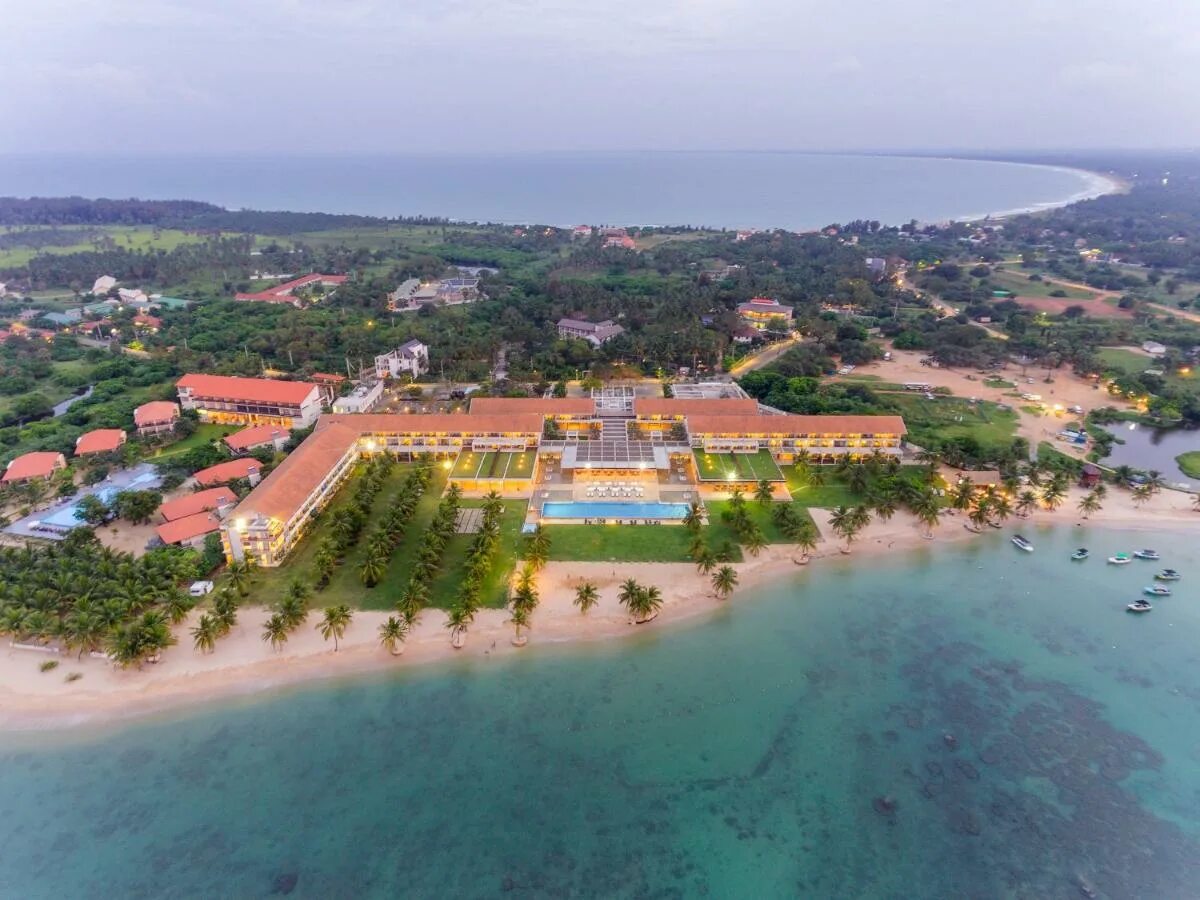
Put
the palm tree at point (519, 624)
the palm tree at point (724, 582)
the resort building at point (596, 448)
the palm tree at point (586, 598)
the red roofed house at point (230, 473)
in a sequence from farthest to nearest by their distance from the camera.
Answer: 1. the red roofed house at point (230, 473)
2. the resort building at point (596, 448)
3. the palm tree at point (724, 582)
4. the palm tree at point (586, 598)
5. the palm tree at point (519, 624)

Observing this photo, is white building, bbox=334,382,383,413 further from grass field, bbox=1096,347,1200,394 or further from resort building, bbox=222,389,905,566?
grass field, bbox=1096,347,1200,394

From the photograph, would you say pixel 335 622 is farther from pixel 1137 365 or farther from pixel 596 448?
pixel 1137 365

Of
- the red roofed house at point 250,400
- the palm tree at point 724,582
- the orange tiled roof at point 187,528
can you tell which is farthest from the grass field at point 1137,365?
the orange tiled roof at point 187,528

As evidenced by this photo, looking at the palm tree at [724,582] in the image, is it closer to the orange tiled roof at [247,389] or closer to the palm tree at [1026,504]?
the palm tree at [1026,504]

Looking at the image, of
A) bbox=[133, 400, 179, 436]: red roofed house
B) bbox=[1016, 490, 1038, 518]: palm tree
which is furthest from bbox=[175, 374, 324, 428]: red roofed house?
bbox=[1016, 490, 1038, 518]: palm tree

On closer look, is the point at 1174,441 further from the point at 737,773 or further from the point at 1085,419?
the point at 737,773

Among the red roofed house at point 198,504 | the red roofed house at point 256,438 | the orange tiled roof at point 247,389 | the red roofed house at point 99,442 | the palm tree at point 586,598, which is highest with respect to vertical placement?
the orange tiled roof at point 247,389

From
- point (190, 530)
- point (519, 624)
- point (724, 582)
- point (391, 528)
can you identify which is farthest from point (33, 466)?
point (724, 582)
